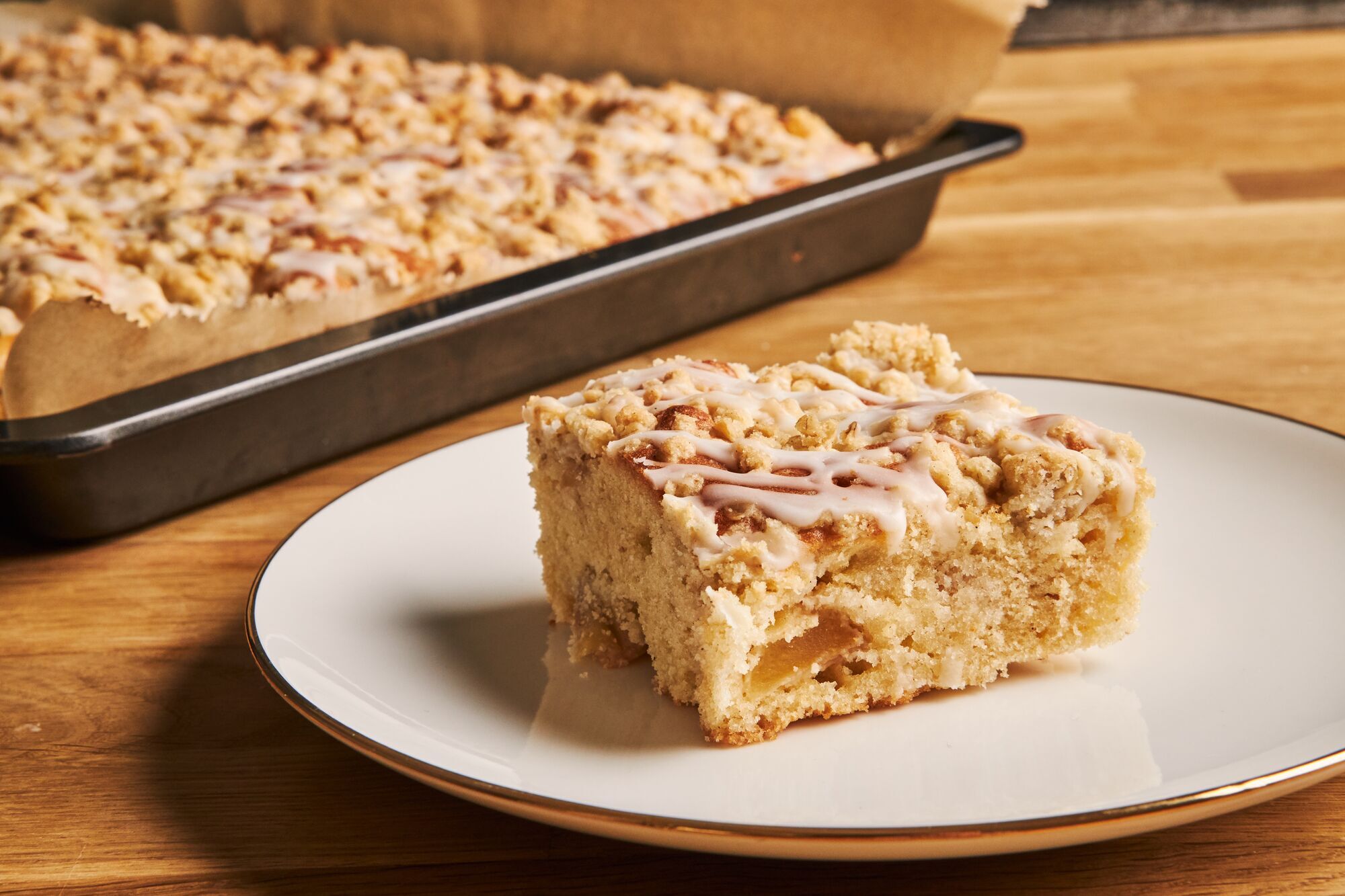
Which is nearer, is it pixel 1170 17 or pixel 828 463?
Answer: pixel 828 463

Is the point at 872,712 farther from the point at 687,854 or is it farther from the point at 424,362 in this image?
the point at 424,362

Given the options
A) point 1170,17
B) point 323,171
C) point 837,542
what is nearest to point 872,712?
point 837,542

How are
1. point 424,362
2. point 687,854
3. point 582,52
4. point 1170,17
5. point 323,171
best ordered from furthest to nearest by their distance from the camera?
point 1170,17 → point 582,52 → point 323,171 → point 424,362 → point 687,854

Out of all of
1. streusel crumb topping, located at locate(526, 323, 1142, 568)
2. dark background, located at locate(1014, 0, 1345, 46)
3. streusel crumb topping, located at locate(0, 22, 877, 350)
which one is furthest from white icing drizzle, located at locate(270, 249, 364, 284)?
dark background, located at locate(1014, 0, 1345, 46)

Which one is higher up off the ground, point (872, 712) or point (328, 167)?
point (872, 712)

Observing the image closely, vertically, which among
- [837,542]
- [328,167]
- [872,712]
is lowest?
[328,167]

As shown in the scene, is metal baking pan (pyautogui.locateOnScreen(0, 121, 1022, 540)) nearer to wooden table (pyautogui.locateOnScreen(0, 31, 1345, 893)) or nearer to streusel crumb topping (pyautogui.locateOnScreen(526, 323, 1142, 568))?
wooden table (pyautogui.locateOnScreen(0, 31, 1345, 893))
